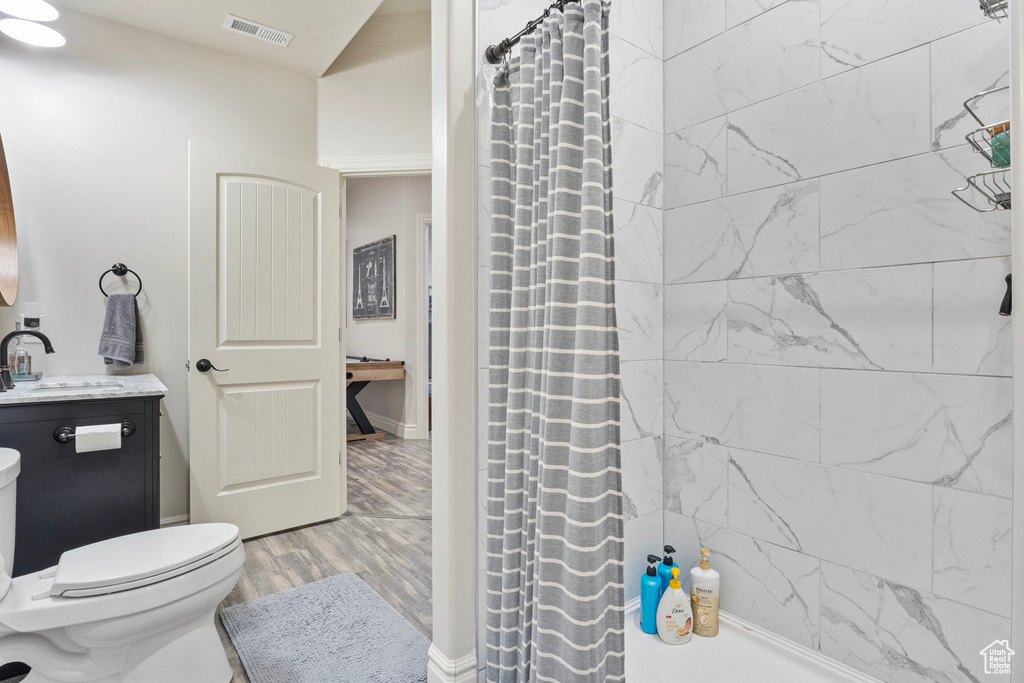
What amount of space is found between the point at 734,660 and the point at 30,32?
3.41m

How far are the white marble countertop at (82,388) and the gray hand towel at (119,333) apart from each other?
0.30 feet

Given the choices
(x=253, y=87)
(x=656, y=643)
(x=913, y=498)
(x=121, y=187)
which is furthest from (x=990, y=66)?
(x=121, y=187)

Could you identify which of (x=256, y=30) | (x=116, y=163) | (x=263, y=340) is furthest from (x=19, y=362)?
(x=256, y=30)

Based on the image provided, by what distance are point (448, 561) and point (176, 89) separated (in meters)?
2.82

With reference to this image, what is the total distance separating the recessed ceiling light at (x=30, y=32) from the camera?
6.52ft

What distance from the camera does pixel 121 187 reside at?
259 cm

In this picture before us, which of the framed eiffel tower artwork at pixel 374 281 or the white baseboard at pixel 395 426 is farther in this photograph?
the framed eiffel tower artwork at pixel 374 281

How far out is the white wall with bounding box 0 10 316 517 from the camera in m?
2.40

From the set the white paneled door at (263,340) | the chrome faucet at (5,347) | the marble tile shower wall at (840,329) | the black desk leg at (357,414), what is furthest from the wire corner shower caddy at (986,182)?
the black desk leg at (357,414)

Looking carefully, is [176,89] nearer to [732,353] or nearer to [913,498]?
[732,353]

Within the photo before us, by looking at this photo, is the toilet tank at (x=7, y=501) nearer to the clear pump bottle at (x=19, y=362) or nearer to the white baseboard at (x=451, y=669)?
the clear pump bottle at (x=19, y=362)

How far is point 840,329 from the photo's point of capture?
55.2 inches

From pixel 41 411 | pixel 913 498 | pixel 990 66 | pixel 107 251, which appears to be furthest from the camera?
pixel 107 251

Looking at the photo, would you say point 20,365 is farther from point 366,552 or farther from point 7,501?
point 366,552
